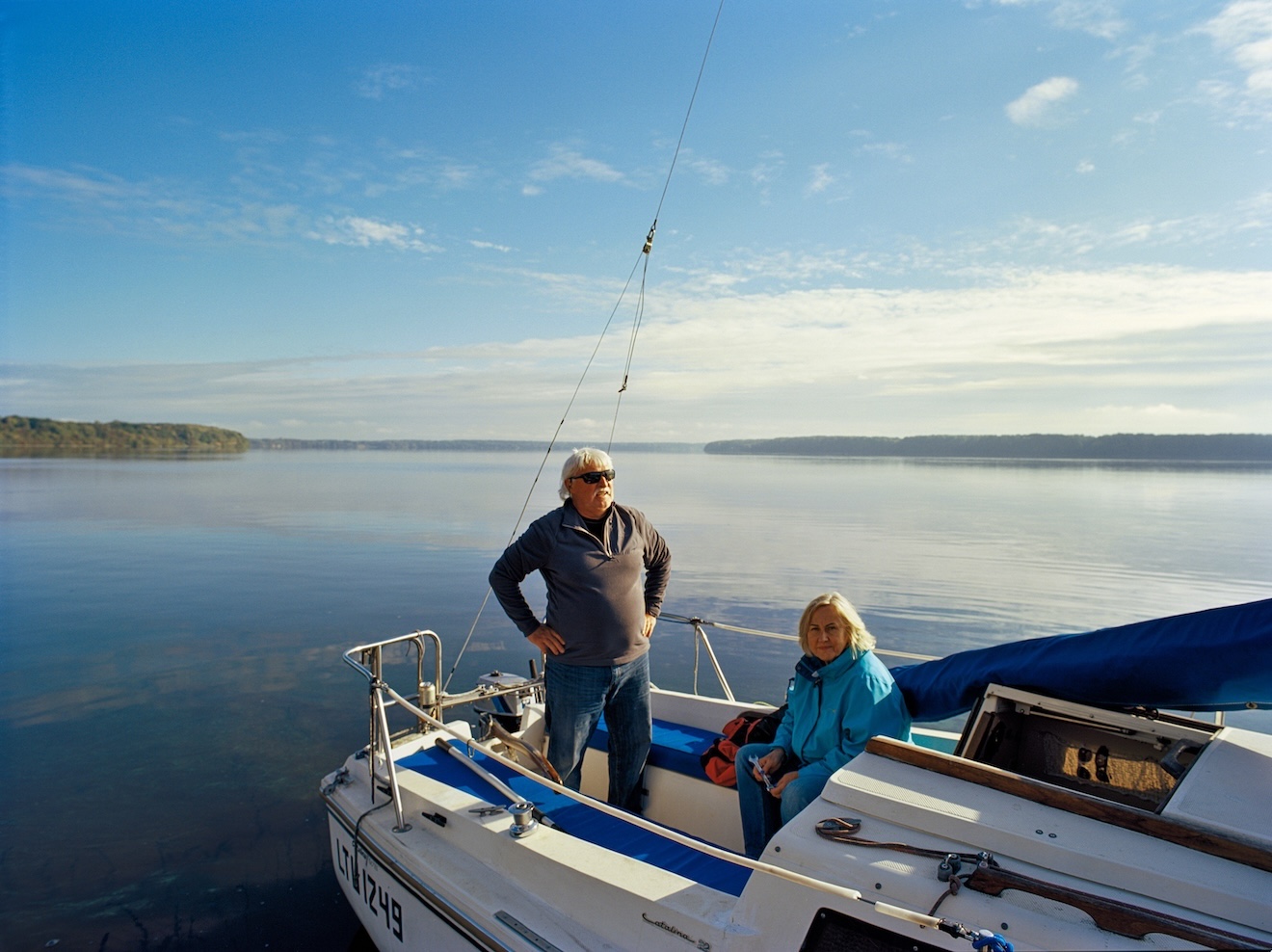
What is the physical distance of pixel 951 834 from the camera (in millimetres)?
2385

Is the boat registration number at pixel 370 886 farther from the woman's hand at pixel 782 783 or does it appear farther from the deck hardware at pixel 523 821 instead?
the woman's hand at pixel 782 783

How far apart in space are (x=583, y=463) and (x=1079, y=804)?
7.62 ft

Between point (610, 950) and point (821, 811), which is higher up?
point (821, 811)

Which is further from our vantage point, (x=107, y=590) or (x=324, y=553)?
(x=324, y=553)

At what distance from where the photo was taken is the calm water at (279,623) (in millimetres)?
4859

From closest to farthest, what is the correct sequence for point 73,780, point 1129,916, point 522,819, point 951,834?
1. point 1129,916
2. point 951,834
3. point 522,819
4. point 73,780

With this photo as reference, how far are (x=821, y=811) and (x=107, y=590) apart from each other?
44.8ft

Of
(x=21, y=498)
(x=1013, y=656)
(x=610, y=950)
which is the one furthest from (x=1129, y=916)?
(x=21, y=498)

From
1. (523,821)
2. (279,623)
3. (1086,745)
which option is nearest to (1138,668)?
(1086,745)

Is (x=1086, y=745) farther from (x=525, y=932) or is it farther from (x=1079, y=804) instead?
(x=525, y=932)

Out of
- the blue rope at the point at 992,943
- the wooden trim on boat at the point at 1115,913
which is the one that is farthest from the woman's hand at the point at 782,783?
the blue rope at the point at 992,943

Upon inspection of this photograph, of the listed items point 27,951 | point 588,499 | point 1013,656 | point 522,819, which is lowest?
point 27,951

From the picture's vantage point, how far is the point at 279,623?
10.6 metres

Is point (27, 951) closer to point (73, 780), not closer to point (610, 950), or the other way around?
point (73, 780)
